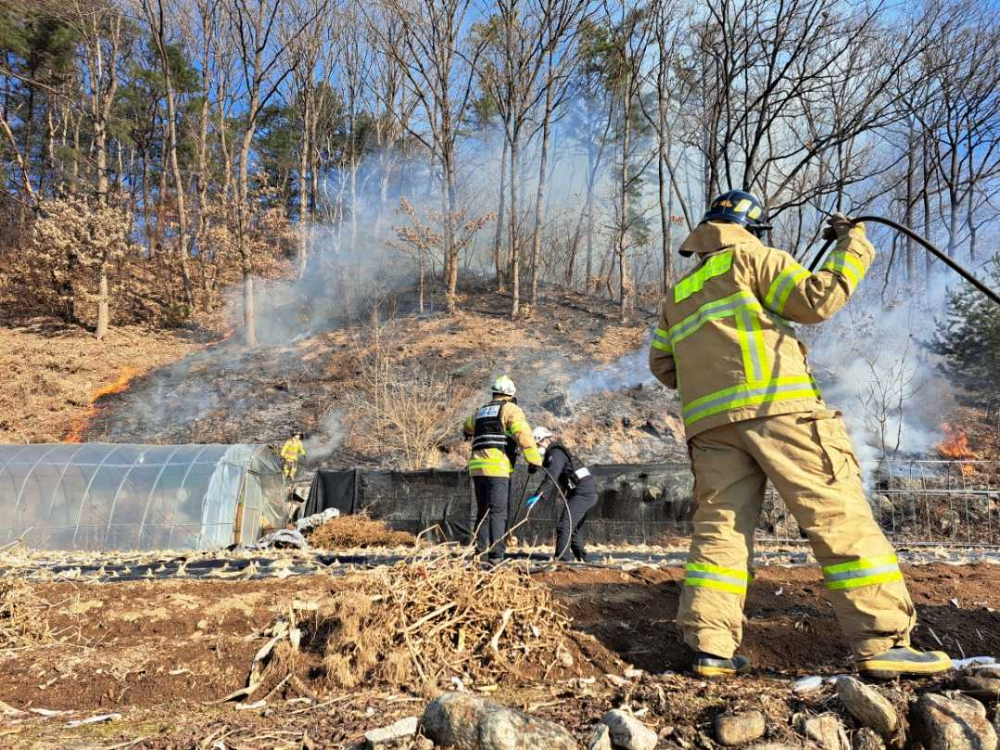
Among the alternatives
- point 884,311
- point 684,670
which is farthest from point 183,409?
point 884,311

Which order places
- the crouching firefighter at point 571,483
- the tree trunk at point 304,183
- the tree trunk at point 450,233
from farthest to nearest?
the tree trunk at point 304,183, the tree trunk at point 450,233, the crouching firefighter at point 571,483

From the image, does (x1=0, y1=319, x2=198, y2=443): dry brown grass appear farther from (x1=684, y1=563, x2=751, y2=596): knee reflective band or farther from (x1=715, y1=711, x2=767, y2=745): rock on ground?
(x1=715, y1=711, x2=767, y2=745): rock on ground

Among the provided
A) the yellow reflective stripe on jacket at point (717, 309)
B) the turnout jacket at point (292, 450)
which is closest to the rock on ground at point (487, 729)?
the yellow reflective stripe on jacket at point (717, 309)

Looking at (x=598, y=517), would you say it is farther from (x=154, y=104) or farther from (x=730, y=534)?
(x=154, y=104)

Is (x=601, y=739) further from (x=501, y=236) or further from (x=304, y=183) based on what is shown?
(x=304, y=183)

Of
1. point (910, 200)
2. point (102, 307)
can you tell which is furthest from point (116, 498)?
point (910, 200)

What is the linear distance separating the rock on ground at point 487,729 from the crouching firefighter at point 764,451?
0.93 metres

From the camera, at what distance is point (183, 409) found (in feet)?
53.7

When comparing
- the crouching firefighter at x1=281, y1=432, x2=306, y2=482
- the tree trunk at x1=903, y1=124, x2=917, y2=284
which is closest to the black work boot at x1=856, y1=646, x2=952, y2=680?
the crouching firefighter at x1=281, y1=432, x2=306, y2=482

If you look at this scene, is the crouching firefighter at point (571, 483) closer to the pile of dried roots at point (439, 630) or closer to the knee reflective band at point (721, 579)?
the pile of dried roots at point (439, 630)

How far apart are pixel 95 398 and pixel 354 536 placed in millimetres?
11846

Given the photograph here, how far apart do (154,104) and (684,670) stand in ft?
103

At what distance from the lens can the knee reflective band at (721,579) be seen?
257 cm

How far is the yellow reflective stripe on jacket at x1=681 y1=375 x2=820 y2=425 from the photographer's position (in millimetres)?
2646
